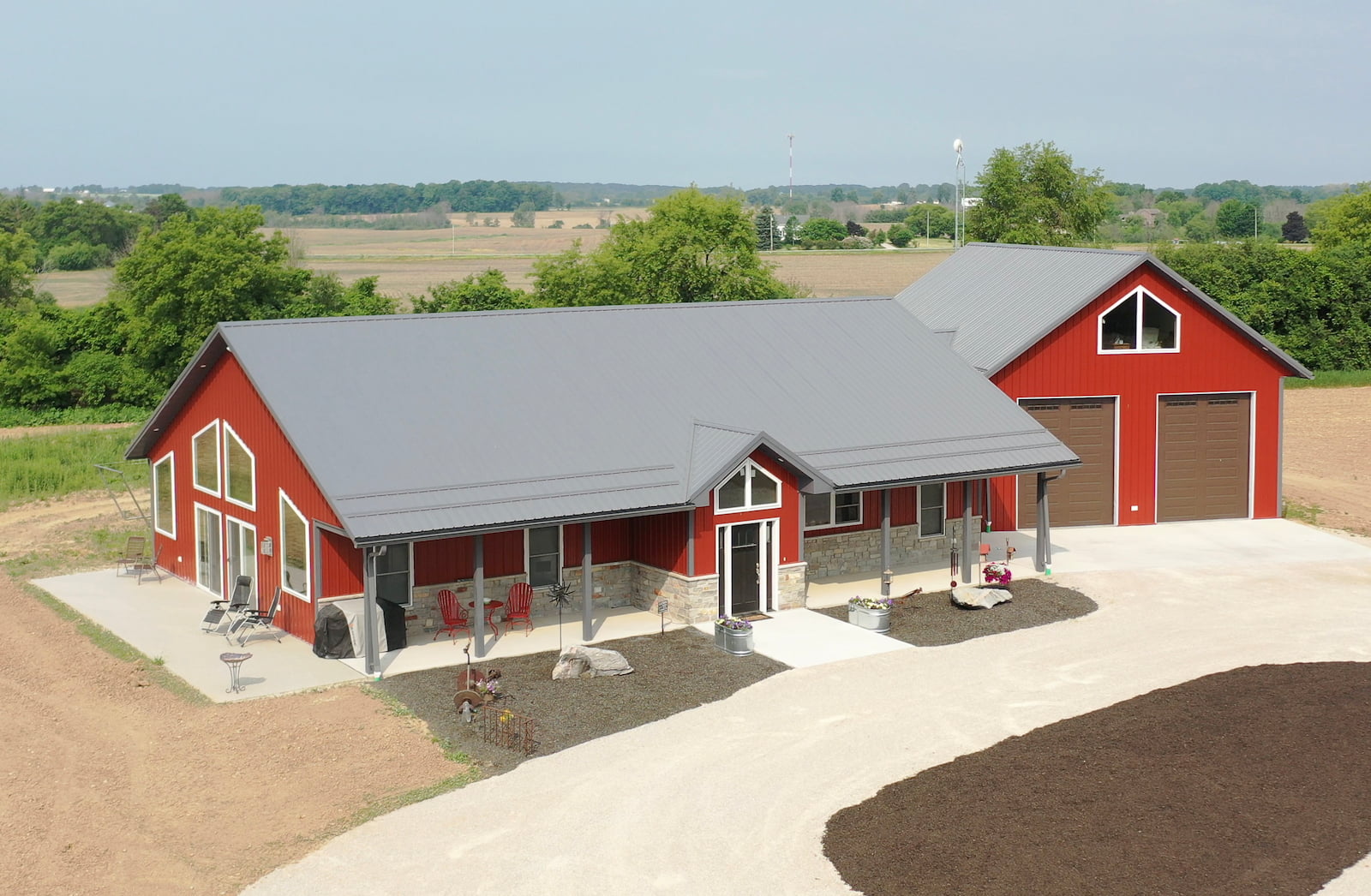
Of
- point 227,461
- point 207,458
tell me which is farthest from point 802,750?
point 207,458

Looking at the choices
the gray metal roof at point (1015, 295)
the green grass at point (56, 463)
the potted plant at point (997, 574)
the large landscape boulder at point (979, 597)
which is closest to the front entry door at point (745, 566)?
the large landscape boulder at point (979, 597)

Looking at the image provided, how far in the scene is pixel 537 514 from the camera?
80.6 feet

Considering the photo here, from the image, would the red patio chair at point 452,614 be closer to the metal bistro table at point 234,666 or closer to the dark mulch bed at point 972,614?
the metal bistro table at point 234,666

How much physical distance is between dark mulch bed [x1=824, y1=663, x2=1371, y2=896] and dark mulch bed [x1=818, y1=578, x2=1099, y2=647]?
15.7ft

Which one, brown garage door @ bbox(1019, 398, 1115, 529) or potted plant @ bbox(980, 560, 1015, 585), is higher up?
brown garage door @ bbox(1019, 398, 1115, 529)

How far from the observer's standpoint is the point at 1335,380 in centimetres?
6184

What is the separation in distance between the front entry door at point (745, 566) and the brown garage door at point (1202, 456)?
12.5 m

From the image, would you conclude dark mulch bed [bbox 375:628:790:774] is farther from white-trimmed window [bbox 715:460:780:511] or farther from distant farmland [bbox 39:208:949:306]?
distant farmland [bbox 39:208:949:306]

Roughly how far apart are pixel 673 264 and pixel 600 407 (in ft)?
85.1

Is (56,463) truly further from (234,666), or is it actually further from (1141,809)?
(1141,809)

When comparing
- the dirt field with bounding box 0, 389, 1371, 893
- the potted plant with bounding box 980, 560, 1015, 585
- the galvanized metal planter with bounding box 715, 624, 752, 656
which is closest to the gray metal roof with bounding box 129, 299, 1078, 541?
the potted plant with bounding box 980, 560, 1015, 585

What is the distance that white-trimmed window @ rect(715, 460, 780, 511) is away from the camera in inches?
1038

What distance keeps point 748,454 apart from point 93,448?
87.8 feet

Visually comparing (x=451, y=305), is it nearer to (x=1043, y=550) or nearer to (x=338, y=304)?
(x=338, y=304)
